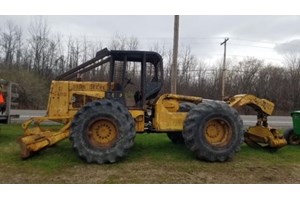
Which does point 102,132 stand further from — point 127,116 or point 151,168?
point 151,168

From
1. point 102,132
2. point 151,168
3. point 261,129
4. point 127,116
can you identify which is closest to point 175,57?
point 261,129

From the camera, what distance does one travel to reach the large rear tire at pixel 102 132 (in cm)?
686

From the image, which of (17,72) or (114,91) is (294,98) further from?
(114,91)

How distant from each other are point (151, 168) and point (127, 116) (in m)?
1.20

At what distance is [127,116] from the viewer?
707 cm

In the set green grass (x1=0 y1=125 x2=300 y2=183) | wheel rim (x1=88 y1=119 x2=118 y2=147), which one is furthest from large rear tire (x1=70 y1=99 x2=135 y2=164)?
green grass (x1=0 y1=125 x2=300 y2=183)

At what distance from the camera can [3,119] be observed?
9281 mm

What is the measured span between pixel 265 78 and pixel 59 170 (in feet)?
117

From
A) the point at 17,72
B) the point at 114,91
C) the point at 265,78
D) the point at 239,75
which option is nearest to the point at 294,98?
the point at 265,78

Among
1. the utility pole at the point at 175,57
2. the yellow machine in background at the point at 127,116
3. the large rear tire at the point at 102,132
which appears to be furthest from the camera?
the utility pole at the point at 175,57

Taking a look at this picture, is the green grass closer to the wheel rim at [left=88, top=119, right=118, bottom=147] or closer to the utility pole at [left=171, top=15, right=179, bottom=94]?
the wheel rim at [left=88, top=119, right=118, bottom=147]

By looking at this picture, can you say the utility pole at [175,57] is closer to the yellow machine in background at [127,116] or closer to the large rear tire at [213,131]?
the yellow machine in background at [127,116]

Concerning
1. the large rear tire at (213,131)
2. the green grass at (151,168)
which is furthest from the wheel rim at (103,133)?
the large rear tire at (213,131)

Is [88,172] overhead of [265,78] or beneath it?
beneath
